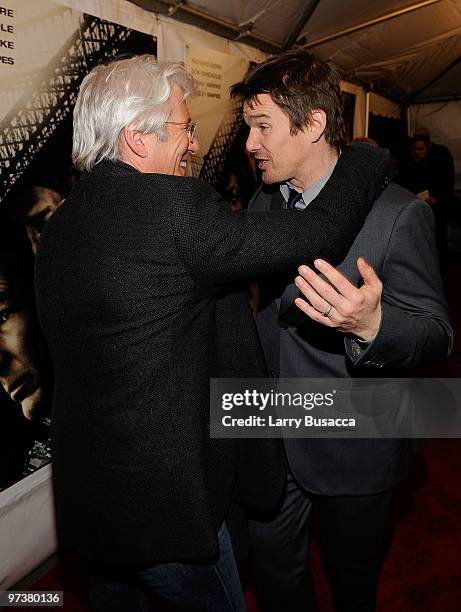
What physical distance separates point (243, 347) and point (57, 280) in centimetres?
49

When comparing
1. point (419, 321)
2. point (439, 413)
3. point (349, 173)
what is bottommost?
point (439, 413)

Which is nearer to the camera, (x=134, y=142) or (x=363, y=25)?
(x=134, y=142)

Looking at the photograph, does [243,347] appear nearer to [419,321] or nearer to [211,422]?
[211,422]

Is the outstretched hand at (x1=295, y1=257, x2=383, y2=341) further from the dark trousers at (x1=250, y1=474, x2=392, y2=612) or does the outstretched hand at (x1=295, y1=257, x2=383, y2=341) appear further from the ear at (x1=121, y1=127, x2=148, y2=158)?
the dark trousers at (x1=250, y1=474, x2=392, y2=612)

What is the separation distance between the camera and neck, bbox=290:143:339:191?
5.05ft

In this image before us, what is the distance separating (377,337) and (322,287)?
0.21 m

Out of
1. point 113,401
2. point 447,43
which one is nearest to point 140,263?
point 113,401

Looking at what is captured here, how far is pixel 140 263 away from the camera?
101 centimetres

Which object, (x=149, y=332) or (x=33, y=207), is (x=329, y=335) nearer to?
(x=149, y=332)

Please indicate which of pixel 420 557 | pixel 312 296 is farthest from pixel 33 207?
pixel 420 557

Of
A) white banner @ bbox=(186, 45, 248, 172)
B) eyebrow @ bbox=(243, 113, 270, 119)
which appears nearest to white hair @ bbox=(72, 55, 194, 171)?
eyebrow @ bbox=(243, 113, 270, 119)

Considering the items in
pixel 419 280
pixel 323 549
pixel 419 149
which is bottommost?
pixel 323 549

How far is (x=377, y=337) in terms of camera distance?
3.74 feet

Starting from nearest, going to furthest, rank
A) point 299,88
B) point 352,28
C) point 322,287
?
1. point 322,287
2. point 299,88
3. point 352,28
